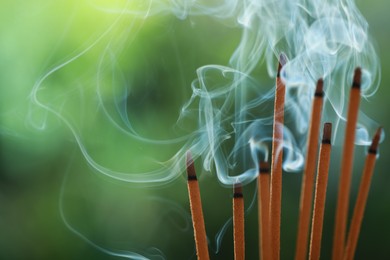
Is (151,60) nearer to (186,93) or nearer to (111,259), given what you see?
(186,93)

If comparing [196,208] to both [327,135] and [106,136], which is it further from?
[106,136]

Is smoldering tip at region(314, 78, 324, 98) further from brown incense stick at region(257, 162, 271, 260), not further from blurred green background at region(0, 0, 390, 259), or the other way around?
blurred green background at region(0, 0, 390, 259)

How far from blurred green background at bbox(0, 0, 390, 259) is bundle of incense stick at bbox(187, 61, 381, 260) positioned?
0.88 m

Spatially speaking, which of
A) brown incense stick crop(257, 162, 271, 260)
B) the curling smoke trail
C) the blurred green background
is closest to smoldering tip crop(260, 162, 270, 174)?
brown incense stick crop(257, 162, 271, 260)

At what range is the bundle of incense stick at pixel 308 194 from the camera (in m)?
0.44

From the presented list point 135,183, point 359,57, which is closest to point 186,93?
point 135,183

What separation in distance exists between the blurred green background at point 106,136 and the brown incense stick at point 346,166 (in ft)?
3.01

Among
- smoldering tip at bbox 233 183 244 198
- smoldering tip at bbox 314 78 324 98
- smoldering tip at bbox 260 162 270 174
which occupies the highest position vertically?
smoldering tip at bbox 314 78 324 98

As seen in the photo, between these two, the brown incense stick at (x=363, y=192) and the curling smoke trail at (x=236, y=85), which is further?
the curling smoke trail at (x=236, y=85)

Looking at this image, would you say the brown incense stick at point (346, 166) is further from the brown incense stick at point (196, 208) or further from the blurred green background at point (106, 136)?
the blurred green background at point (106, 136)

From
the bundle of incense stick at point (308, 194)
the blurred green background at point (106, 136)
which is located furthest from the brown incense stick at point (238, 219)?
the blurred green background at point (106, 136)

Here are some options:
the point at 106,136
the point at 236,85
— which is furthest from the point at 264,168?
the point at 106,136

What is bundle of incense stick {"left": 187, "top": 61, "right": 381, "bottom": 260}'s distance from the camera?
0.44 meters

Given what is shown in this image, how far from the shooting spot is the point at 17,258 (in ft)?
4.82
